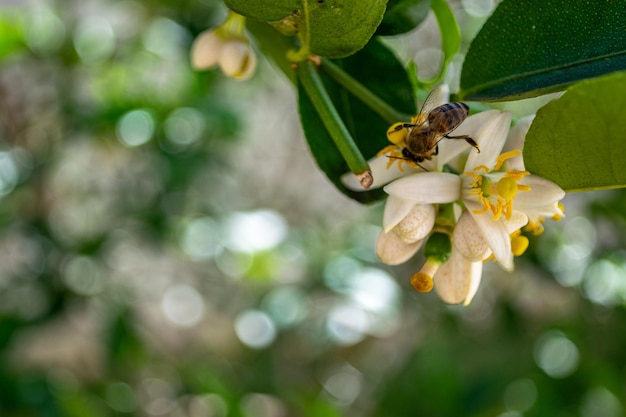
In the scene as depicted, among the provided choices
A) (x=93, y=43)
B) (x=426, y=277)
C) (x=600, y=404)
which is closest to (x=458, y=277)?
(x=426, y=277)

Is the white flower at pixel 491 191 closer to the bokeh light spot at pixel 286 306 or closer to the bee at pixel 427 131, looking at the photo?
the bee at pixel 427 131

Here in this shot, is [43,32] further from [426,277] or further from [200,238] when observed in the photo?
[426,277]

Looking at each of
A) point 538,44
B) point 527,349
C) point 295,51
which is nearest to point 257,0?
point 295,51

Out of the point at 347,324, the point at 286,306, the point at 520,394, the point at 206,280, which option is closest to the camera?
the point at 520,394

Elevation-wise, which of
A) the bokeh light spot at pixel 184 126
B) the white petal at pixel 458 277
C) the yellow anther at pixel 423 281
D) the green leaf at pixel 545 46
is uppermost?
the green leaf at pixel 545 46

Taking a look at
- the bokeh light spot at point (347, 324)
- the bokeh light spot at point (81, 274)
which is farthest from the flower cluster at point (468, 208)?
the bokeh light spot at point (347, 324)

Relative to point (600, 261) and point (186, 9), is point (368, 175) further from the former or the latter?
point (600, 261)
